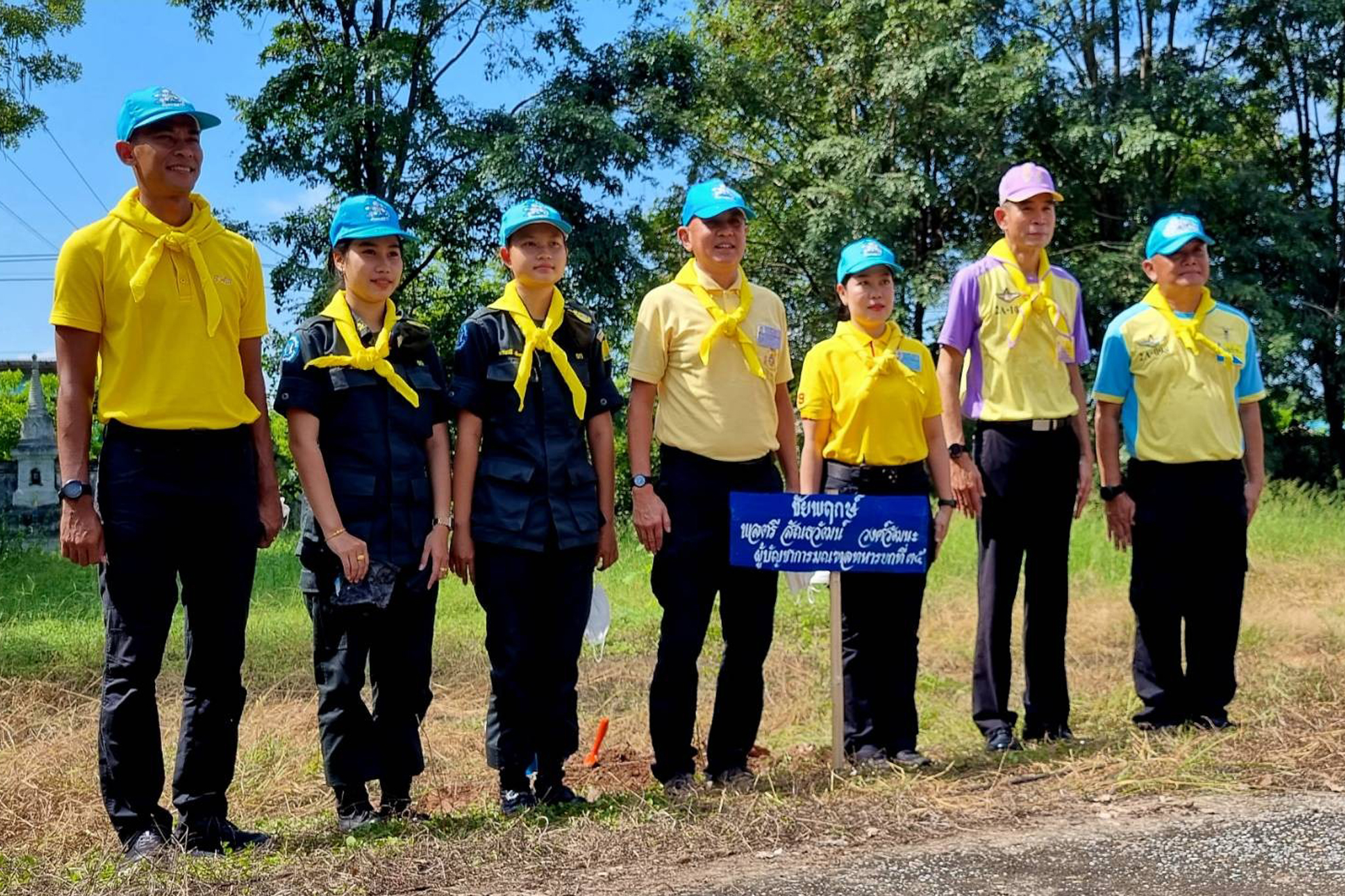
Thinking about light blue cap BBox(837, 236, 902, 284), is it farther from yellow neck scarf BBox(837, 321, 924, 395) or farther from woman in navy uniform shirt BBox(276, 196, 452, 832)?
woman in navy uniform shirt BBox(276, 196, 452, 832)

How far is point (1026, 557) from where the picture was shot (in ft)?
17.3

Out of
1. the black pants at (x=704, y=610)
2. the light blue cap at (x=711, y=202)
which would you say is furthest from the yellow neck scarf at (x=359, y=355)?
the light blue cap at (x=711, y=202)

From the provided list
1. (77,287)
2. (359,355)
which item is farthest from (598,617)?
(77,287)

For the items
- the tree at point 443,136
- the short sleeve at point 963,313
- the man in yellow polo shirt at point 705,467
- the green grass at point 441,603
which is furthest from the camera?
the tree at point 443,136

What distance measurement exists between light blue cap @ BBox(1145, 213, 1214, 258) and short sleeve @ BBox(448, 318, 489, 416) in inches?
112

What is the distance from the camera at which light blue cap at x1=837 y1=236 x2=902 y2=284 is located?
4.91 metres

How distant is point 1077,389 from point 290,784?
3720 millimetres

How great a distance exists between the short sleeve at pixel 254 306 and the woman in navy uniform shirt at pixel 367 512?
134mm

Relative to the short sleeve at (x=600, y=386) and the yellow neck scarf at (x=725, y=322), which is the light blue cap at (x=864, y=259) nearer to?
the yellow neck scarf at (x=725, y=322)

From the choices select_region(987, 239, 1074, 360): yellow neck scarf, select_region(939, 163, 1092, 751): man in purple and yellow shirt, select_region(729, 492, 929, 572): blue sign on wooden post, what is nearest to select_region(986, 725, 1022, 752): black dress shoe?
select_region(939, 163, 1092, 751): man in purple and yellow shirt

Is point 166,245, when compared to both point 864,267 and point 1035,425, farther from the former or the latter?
point 1035,425

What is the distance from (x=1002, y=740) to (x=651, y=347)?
7.00 ft

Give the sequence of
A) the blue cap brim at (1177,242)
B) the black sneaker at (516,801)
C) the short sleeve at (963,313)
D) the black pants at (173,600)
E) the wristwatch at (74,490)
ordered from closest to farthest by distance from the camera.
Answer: the wristwatch at (74,490) < the black pants at (173,600) < the black sneaker at (516,801) < the short sleeve at (963,313) < the blue cap brim at (1177,242)

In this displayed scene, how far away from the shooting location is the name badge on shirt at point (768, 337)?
4703mm
